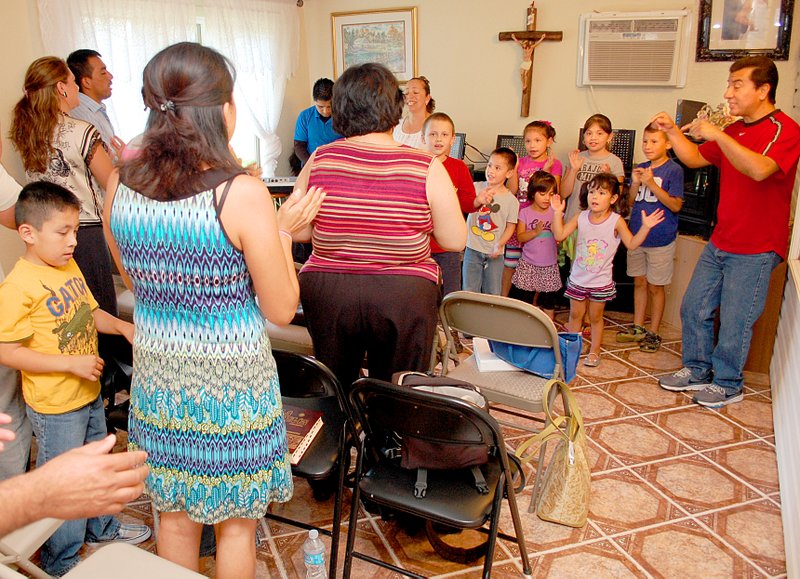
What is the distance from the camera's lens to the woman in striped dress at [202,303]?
4.26 feet

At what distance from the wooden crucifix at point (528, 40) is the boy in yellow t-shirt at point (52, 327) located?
3918 millimetres

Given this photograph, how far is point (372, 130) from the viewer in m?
2.02

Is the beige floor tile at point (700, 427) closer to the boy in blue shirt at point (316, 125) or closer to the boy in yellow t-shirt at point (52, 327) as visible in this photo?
the boy in yellow t-shirt at point (52, 327)

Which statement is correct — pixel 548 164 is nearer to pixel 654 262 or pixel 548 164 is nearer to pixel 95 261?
pixel 654 262

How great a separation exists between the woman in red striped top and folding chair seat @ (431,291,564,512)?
0.27 meters

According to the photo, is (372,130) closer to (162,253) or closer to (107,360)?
(162,253)

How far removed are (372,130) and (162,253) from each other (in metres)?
0.88

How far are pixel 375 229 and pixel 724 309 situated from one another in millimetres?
2075

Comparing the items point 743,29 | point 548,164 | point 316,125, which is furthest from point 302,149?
point 743,29

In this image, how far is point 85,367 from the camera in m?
1.88

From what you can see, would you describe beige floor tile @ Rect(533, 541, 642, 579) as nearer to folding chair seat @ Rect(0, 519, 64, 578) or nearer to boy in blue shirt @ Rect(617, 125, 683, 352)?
folding chair seat @ Rect(0, 519, 64, 578)

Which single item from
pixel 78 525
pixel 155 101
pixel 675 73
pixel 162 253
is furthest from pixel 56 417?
pixel 675 73

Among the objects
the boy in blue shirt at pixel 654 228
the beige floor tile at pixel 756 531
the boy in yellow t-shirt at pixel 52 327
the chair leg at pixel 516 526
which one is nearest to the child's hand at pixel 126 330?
the boy in yellow t-shirt at pixel 52 327

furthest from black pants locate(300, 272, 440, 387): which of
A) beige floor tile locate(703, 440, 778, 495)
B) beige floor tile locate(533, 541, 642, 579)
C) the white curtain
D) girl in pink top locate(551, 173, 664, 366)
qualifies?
the white curtain
